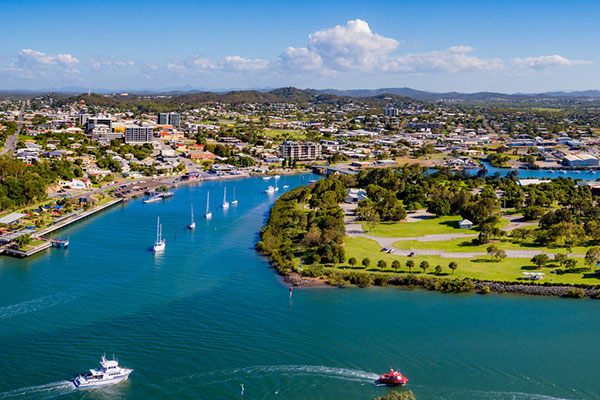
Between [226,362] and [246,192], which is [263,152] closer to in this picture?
[246,192]

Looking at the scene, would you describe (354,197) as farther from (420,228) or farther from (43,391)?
(43,391)

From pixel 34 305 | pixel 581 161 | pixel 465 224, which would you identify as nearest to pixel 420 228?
pixel 465 224

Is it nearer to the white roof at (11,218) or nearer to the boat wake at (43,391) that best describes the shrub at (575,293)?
the boat wake at (43,391)

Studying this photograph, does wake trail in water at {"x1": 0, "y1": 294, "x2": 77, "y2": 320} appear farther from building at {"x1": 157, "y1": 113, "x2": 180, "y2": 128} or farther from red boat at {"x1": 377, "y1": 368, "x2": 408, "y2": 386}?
building at {"x1": 157, "y1": 113, "x2": 180, "y2": 128}

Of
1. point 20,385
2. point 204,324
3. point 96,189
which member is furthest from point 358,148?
point 20,385

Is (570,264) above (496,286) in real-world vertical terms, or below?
above

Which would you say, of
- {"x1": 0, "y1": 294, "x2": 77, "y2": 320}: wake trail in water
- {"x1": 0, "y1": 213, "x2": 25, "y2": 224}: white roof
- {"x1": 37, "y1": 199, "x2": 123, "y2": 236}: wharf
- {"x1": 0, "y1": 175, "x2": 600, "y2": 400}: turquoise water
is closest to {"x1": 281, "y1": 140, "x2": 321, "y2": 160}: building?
{"x1": 37, "y1": 199, "x2": 123, "y2": 236}: wharf
